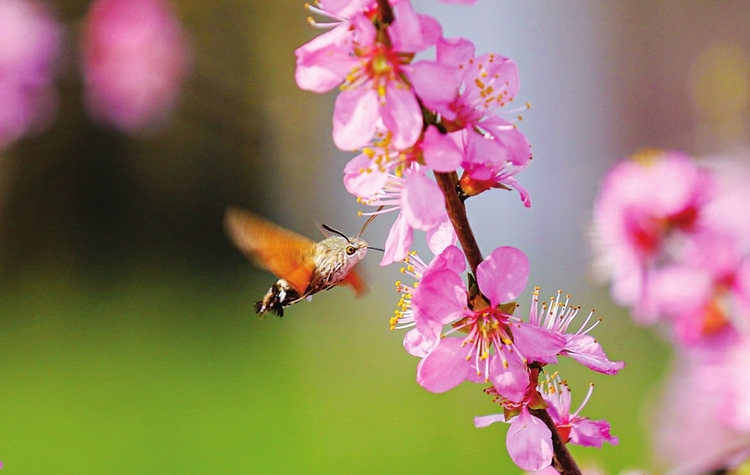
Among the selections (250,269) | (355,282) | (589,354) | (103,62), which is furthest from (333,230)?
(250,269)

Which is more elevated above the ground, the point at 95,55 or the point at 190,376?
the point at 95,55

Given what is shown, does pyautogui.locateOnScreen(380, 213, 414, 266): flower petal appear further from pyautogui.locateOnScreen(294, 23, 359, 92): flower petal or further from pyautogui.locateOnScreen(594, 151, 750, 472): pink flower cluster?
pyautogui.locateOnScreen(594, 151, 750, 472): pink flower cluster

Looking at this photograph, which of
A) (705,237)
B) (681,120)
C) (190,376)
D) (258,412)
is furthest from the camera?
(681,120)

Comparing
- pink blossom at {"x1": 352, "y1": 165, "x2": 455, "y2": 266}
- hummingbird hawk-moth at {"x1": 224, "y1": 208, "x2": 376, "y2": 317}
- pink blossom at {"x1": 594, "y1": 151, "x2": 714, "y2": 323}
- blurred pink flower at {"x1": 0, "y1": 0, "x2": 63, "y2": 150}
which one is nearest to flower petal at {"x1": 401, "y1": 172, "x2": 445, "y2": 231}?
pink blossom at {"x1": 352, "y1": 165, "x2": 455, "y2": 266}

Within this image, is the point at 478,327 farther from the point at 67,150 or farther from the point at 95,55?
the point at 67,150

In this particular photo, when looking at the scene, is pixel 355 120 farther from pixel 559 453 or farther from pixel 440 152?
pixel 559 453

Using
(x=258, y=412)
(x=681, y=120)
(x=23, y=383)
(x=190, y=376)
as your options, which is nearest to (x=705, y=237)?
(x=258, y=412)
